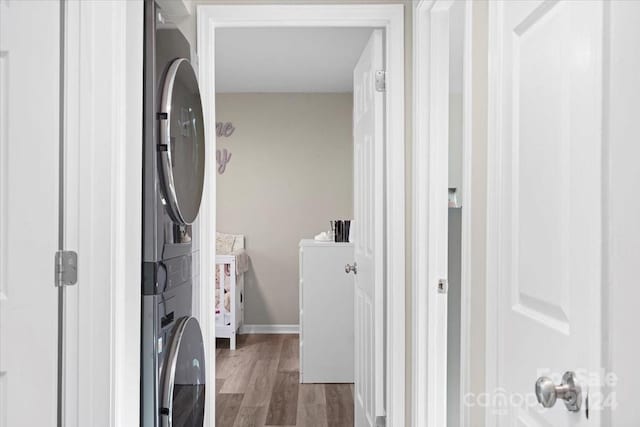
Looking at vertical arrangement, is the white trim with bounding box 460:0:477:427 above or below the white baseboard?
above

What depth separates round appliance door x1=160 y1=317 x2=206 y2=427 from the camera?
5.94 ft

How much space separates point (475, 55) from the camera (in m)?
1.49

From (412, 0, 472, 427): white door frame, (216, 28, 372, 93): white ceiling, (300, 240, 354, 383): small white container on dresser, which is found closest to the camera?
(412, 0, 472, 427): white door frame

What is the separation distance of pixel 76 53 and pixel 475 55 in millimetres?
1038

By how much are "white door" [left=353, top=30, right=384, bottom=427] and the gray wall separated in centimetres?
272

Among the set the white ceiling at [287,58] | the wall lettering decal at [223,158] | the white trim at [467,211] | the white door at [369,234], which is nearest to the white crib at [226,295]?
the wall lettering decal at [223,158]

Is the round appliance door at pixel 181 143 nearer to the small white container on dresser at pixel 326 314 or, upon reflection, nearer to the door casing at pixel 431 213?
the door casing at pixel 431 213

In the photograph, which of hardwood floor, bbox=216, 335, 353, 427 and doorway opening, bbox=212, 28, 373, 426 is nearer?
hardwood floor, bbox=216, 335, 353, 427

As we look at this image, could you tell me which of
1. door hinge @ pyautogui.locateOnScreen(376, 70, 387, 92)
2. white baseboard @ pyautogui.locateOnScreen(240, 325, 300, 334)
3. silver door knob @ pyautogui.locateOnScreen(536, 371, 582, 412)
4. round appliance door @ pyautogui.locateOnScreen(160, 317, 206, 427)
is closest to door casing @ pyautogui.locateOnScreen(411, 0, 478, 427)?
door hinge @ pyautogui.locateOnScreen(376, 70, 387, 92)

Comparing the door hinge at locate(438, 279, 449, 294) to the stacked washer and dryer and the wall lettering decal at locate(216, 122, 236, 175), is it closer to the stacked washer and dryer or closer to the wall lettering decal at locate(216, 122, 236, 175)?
the stacked washer and dryer

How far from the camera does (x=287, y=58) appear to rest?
15.6 ft

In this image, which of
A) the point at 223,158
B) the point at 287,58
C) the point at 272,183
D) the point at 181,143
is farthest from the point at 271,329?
the point at 181,143

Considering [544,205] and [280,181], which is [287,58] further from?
[544,205]

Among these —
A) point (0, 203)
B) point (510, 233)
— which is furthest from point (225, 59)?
point (510, 233)
